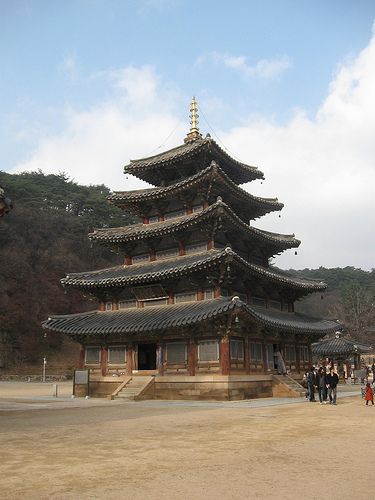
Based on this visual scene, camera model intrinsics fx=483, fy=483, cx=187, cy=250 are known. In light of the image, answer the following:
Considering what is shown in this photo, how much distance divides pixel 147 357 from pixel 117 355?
3.62 m

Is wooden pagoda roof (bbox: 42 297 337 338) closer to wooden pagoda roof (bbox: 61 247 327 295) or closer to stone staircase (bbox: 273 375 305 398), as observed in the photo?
wooden pagoda roof (bbox: 61 247 327 295)

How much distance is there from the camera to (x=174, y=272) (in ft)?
92.1

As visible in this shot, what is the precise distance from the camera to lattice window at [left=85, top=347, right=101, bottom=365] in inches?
1254

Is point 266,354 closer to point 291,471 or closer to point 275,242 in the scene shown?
point 275,242

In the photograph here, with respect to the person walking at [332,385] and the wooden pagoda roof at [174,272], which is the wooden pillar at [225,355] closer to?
the wooden pagoda roof at [174,272]

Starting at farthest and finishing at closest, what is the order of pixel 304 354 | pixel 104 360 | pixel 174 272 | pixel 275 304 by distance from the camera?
pixel 304 354
pixel 275 304
pixel 104 360
pixel 174 272

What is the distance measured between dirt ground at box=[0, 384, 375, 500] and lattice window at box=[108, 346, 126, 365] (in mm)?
13226

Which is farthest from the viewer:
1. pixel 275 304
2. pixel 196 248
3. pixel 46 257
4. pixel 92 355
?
pixel 46 257

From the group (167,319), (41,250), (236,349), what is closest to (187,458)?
(167,319)

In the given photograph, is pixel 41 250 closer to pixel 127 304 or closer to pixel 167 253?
pixel 127 304

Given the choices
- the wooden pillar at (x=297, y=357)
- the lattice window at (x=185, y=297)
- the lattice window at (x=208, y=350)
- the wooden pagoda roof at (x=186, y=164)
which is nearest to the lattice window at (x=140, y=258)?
the lattice window at (x=185, y=297)

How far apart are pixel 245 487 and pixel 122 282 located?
23705 mm

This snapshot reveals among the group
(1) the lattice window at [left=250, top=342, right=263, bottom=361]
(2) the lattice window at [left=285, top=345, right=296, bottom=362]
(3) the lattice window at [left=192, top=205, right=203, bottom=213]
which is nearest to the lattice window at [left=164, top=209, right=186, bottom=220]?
(3) the lattice window at [left=192, top=205, right=203, bottom=213]

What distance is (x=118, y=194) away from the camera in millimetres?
34656
